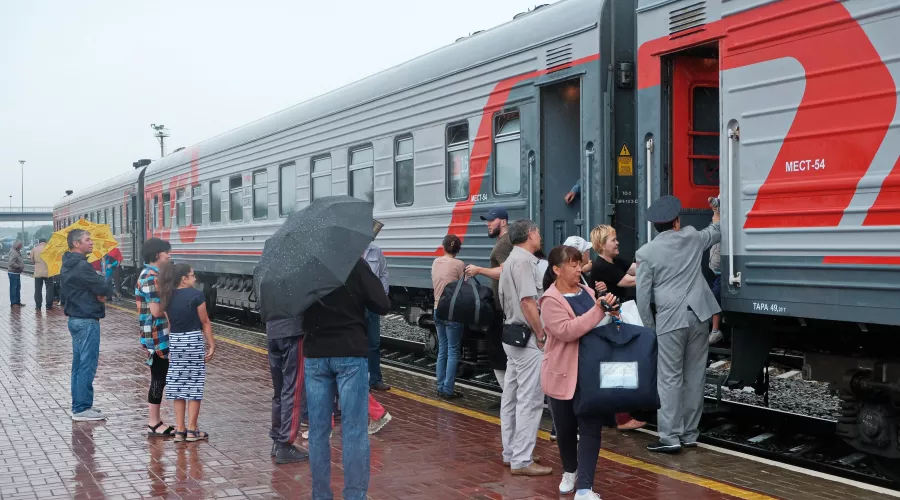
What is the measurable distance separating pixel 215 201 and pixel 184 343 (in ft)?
39.4

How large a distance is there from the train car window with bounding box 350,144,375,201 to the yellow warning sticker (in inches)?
192

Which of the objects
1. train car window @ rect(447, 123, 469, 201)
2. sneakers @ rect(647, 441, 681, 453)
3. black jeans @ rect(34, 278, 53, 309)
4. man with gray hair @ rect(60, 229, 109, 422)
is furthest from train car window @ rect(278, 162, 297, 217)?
black jeans @ rect(34, 278, 53, 309)

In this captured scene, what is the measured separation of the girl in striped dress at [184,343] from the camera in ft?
26.2

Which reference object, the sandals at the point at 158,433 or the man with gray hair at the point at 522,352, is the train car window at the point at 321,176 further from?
the man with gray hair at the point at 522,352

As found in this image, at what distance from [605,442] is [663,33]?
10.6 feet

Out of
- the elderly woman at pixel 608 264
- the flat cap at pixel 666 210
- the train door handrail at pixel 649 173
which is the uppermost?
the train door handrail at pixel 649 173

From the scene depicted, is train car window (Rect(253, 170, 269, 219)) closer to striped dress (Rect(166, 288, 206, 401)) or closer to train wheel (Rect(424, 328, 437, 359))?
train wheel (Rect(424, 328, 437, 359))

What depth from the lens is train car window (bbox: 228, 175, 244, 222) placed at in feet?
59.2

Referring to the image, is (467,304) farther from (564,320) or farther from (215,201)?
(215,201)

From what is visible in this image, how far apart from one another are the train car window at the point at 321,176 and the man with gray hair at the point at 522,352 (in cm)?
740

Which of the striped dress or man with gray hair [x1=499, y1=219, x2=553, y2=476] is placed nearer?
man with gray hair [x1=499, y1=219, x2=553, y2=476]

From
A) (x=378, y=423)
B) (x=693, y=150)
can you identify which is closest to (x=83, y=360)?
(x=378, y=423)

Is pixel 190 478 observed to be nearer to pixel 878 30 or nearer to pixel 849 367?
pixel 849 367

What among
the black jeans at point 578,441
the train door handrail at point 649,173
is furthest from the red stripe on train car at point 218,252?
the black jeans at point 578,441
